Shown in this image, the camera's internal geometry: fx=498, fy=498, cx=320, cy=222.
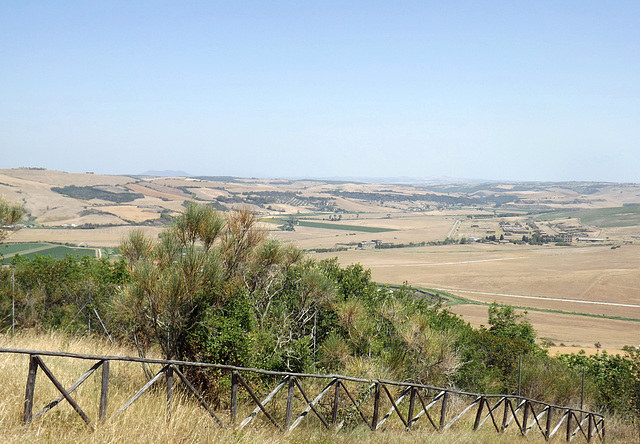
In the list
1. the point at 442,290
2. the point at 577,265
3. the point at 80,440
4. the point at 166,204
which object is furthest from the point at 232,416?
the point at 166,204

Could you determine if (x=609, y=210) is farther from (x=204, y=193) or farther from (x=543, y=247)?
(x=204, y=193)

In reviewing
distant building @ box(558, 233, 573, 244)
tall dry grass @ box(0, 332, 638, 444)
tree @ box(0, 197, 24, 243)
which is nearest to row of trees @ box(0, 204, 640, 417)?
tall dry grass @ box(0, 332, 638, 444)

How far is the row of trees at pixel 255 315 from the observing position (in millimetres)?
9016

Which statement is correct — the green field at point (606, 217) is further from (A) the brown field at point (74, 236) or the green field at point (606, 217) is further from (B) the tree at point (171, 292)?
(B) the tree at point (171, 292)

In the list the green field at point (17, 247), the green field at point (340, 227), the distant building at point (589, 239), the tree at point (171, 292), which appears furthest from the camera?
the green field at point (340, 227)

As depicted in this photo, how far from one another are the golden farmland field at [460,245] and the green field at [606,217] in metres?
0.36

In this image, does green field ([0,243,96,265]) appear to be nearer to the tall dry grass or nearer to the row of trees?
the row of trees

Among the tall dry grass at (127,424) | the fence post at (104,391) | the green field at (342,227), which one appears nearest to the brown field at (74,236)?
the green field at (342,227)

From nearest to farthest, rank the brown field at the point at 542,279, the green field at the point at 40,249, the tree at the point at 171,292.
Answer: the tree at the point at 171,292 < the brown field at the point at 542,279 < the green field at the point at 40,249

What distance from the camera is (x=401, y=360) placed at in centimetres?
1372

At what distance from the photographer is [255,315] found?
461 inches

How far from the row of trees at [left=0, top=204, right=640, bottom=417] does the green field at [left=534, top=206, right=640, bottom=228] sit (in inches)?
5930

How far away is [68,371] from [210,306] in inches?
103

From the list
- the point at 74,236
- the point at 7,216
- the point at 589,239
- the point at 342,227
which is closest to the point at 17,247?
the point at 74,236
